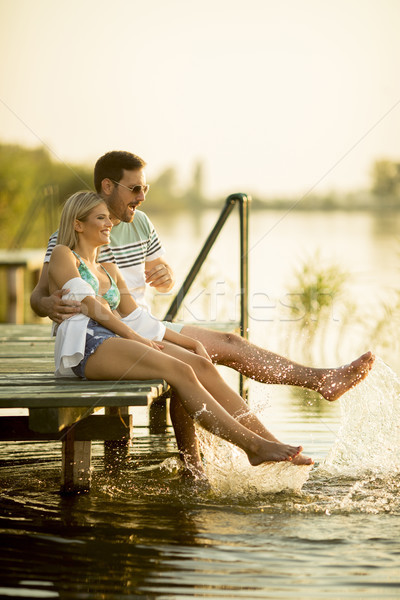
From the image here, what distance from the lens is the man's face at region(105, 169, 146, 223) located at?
171 inches

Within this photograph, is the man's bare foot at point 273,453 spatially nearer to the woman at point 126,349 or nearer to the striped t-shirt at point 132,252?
the woman at point 126,349

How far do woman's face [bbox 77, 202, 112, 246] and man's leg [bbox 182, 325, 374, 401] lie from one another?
667 mm

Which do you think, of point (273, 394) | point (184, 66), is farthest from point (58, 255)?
Result: point (184, 66)

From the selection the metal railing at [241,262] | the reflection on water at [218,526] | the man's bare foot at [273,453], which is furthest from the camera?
the metal railing at [241,262]

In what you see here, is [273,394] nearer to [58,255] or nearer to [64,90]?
→ [58,255]

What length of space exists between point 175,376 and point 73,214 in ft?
2.56

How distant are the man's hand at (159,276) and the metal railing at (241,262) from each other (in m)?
0.76

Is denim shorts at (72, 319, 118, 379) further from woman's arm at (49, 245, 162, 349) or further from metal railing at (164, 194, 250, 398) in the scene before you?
metal railing at (164, 194, 250, 398)

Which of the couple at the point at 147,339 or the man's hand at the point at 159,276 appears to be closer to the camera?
the couple at the point at 147,339

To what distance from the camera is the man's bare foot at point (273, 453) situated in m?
3.65

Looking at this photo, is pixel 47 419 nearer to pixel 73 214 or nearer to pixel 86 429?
pixel 86 429

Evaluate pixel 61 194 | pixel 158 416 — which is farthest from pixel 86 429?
pixel 61 194

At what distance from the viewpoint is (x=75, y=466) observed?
393 centimetres

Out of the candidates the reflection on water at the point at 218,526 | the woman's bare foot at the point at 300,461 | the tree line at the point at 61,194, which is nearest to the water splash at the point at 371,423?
the reflection on water at the point at 218,526
